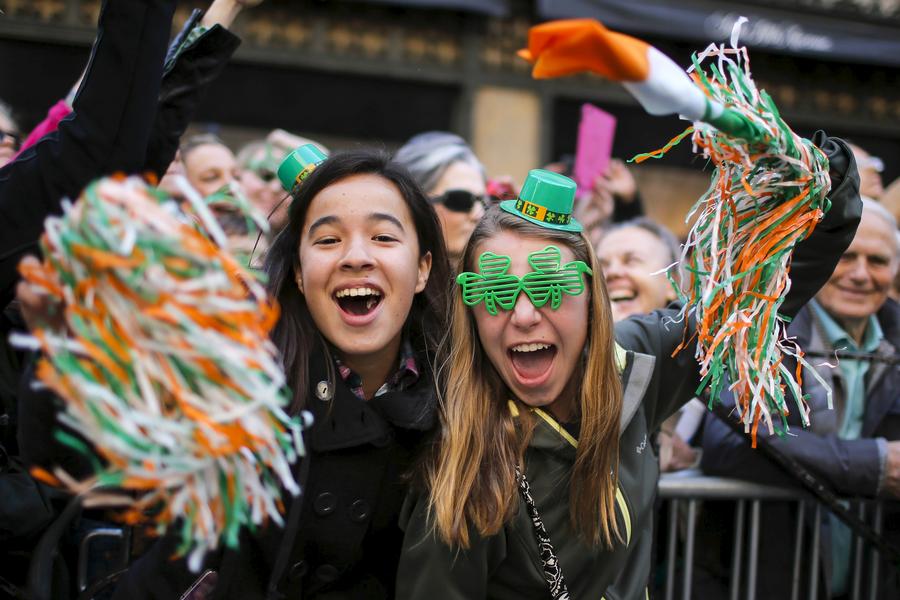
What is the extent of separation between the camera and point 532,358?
2.63 m

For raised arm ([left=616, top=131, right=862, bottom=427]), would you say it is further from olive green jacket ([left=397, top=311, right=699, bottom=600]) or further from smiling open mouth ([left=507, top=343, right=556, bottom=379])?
smiling open mouth ([left=507, top=343, right=556, bottom=379])

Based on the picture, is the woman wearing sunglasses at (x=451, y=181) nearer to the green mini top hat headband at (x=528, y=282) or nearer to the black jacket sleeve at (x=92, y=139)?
the green mini top hat headband at (x=528, y=282)

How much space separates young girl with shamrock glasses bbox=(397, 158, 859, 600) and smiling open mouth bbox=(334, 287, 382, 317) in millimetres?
222

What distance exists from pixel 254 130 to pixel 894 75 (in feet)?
18.8

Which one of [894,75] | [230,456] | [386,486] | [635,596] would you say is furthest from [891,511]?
[894,75]

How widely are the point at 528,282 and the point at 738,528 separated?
1444 mm

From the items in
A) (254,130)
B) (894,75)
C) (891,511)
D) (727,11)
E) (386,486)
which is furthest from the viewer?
(894,75)

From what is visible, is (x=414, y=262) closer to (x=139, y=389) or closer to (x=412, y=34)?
(x=139, y=389)

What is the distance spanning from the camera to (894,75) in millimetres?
9055

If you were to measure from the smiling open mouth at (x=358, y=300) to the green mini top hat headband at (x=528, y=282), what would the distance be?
0.84ft

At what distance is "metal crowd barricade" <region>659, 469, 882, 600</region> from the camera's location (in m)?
3.37

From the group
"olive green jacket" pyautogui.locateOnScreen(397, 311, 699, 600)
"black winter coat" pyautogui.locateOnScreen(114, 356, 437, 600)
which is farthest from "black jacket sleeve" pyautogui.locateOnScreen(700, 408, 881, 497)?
"black winter coat" pyautogui.locateOnScreen(114, 356, 437, 600)

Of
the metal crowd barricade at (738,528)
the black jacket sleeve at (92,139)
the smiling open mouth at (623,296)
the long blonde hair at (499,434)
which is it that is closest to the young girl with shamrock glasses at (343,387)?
the long blonde hair at (499,434)

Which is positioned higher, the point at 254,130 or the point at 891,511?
the point at 254,130
